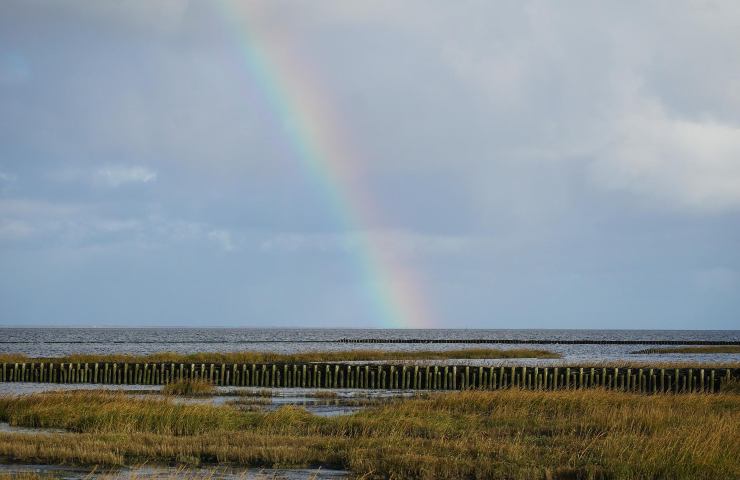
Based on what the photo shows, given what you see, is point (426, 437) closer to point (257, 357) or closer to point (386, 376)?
point (386, 376)

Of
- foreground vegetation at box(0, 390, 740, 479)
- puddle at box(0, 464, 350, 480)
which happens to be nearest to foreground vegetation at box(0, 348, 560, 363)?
foreground vegetation at box(0, 390, 740, 479)

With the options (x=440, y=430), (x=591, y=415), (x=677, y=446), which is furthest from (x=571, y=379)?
(x=677, y=446)

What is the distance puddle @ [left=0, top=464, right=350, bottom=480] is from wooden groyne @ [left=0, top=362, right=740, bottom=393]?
1870cm

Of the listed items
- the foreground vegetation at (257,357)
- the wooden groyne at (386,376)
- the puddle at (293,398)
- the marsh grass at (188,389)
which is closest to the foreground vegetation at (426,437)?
the puddle at (293,398)

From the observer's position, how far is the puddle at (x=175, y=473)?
546 inches

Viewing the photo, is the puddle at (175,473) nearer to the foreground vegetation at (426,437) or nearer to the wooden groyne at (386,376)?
the foreground vegetation at (426,437)

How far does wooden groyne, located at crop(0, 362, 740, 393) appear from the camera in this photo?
36.5m

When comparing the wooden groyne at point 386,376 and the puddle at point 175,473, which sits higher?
the puddle at point 175,473

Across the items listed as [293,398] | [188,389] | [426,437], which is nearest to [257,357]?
[188,389]

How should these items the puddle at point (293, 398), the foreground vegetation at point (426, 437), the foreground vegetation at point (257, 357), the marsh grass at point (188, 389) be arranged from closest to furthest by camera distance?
the foreground vegetation at point (426, 437) < the puddle at point (293, 398) < the marsh grass at point (188, 389) < the foreground vegetation at point (257, 357)

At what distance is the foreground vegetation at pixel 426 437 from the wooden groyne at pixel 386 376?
30.1 feet

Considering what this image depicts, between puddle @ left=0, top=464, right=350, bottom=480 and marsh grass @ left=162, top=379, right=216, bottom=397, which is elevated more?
puddle @ left=0, top=464, right=350, bottom=480

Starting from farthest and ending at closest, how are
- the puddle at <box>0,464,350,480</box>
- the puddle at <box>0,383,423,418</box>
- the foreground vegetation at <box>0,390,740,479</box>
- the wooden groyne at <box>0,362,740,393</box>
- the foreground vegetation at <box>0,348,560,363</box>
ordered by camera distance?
the foreground vegetation at <box>0,348,560,363</box> → the wooden groyne at <box>0,362,740,393</box> → the puddle at <box>0,383,423,418</box> → the foreground vegetation at <box>0,390,740,479</box> → the puddle at <box>0,464,350,480</box>

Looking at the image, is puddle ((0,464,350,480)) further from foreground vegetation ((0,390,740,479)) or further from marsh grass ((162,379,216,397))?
marsh grass ((162,379,216,397))
